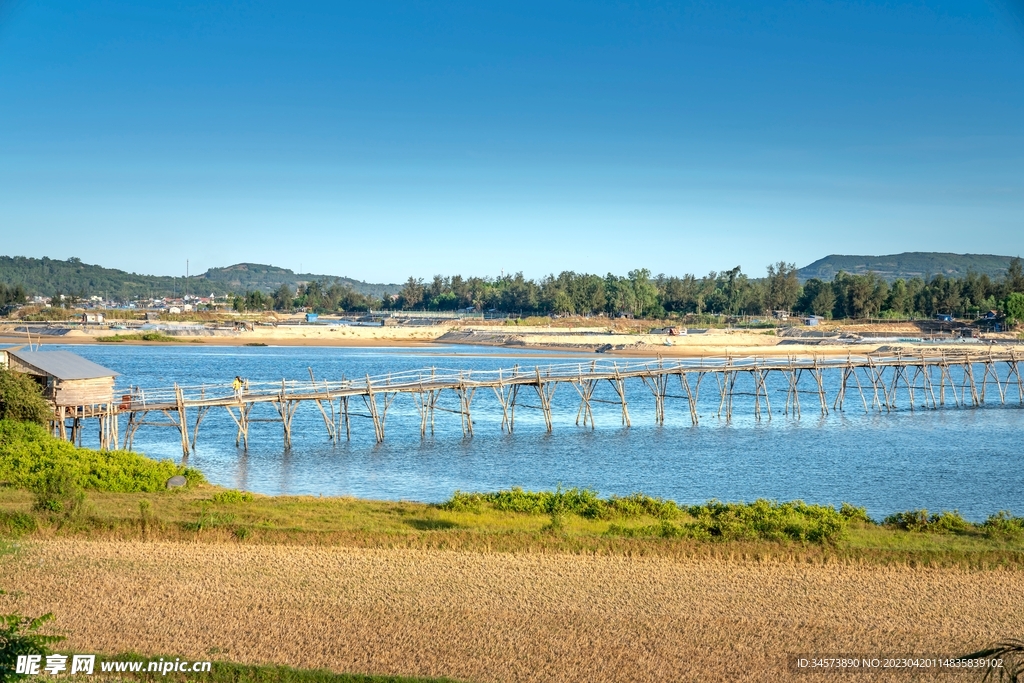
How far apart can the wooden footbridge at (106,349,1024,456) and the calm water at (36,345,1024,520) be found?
94cm

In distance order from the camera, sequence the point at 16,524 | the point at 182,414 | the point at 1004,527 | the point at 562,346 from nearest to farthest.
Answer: the point at 16,524
the point at 1004,527
the point at 182,414
the point at 562,346

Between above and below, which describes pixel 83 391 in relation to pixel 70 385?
below

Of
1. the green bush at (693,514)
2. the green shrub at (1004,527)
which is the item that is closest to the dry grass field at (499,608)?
the green bush at (693,514)

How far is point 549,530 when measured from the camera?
2483cm

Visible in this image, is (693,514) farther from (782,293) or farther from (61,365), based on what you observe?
(782,293)

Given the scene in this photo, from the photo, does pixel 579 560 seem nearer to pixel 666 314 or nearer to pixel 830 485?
pixel 830 485

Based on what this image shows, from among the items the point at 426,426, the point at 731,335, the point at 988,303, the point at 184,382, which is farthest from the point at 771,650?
the point at 988,303

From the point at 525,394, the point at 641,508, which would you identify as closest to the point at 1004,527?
the point at 641,508

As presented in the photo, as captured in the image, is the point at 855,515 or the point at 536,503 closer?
the point at 855,515

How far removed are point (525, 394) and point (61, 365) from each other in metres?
44.6

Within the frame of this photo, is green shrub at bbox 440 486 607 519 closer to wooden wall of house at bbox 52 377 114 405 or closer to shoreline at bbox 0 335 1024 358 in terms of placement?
wooden wall of house at bbox 52 377 114 405

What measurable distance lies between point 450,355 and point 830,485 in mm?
76114

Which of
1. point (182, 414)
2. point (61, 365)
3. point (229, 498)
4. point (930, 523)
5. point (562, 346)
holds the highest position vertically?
point (61, 365)

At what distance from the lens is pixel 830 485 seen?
3600 centimetres
